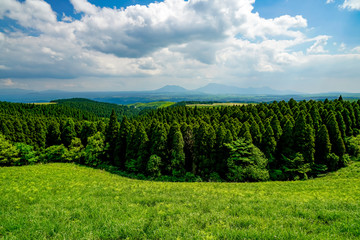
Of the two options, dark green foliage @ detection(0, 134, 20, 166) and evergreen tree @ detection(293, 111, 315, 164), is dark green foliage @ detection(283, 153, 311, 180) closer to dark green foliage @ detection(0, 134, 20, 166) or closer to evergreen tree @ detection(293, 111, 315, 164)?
evergreen tree @ detection(293, 111, 315, 164)

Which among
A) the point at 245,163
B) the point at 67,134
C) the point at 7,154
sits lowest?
the point at 7,154

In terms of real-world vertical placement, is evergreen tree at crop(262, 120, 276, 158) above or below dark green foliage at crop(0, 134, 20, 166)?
above

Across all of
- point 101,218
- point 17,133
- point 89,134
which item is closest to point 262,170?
point 101,218

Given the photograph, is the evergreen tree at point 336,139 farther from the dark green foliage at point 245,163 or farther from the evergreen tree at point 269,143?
the dark green foliage at point 245,163

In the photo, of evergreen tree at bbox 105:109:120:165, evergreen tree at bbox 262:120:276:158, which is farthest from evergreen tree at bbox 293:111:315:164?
evergreen tree at bbox 105:109:120:165

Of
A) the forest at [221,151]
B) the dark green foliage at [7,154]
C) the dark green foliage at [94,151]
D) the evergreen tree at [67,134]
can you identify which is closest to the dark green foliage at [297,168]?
the forest at [221,151]

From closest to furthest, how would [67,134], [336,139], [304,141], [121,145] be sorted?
[304,141] → [336,139] → [121,145] → [67,134]

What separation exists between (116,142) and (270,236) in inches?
1837

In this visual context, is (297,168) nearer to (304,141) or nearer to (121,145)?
(304,141)

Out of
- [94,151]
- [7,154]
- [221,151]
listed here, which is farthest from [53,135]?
[221,151]

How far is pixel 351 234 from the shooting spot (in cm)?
684

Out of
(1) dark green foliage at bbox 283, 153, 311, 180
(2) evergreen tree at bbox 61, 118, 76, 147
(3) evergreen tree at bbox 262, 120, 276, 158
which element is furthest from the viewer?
(2) evergreen tree at bbox 61, 118, 76, 147

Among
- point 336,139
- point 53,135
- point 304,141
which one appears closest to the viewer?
point 304,141

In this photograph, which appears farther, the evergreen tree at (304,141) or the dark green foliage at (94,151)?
the dark green foliage at (94,151)
